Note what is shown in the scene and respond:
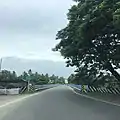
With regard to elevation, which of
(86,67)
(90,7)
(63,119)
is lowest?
(63,119)

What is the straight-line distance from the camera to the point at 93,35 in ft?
103

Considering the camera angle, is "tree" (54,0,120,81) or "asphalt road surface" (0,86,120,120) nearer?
"asphalt road surface" (0,86,120,120)

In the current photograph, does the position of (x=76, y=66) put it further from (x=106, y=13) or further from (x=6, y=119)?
(x=6, y=119)

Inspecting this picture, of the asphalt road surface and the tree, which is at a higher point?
the tree

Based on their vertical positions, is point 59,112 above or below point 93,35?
below

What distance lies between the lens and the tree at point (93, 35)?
26717 millimetres

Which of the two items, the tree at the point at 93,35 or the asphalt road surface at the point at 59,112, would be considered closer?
the asphalt road surface at the point at 59,112

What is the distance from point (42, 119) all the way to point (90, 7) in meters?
18.3

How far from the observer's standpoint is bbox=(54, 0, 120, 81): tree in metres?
26.7

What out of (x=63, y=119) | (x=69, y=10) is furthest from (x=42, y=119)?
(x=69, y=10)

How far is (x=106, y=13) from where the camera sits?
2631 centimetres

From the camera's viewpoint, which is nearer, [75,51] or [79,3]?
[79,3]

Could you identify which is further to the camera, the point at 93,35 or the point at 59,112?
the point at 93,35

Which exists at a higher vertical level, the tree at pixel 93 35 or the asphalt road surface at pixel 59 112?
the tree at pixel 93 35
